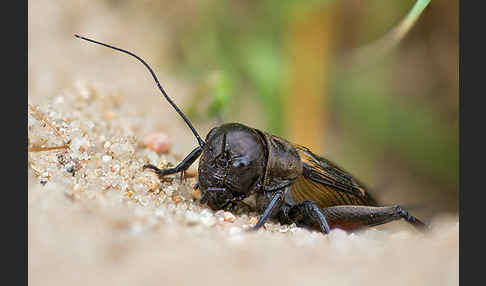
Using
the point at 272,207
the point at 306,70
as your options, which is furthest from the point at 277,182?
the point at 306,70

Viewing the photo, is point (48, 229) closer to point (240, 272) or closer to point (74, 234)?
point (74, 234)

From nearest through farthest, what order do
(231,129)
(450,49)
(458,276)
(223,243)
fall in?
1. (458,276)
2. (223,243)
3. (231,129)
4. (450,49)

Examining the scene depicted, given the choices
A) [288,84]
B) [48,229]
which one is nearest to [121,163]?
[48,229]

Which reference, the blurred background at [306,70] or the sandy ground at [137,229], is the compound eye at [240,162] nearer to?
the sandy ground at [137,229]

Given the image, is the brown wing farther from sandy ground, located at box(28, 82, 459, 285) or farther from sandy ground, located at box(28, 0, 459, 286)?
sandy ground, located at box(28, 82, 459, 285)

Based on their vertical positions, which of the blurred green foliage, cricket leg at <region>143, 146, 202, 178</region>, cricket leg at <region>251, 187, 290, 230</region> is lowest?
cricket leg at <region>251, 187, 290, 230</region>

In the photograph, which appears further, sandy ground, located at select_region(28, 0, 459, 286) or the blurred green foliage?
the blurred green foliage

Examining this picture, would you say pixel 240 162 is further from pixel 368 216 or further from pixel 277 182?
pixel 368 216

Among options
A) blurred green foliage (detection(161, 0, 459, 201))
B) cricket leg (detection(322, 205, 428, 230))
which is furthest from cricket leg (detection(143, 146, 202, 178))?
blurred green foliage (detection(161, 0, 459, 201))
